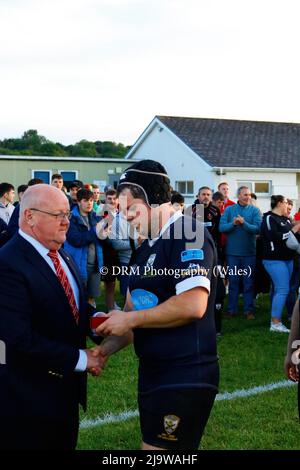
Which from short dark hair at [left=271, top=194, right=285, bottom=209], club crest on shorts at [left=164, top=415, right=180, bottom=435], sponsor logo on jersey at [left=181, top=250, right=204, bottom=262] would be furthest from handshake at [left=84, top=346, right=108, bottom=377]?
short dark hair at [left=271, top=194, right=285, bottom=209]

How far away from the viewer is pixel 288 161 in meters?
33.9

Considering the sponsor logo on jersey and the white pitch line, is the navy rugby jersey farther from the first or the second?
the white pitch line

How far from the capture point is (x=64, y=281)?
3.61 m

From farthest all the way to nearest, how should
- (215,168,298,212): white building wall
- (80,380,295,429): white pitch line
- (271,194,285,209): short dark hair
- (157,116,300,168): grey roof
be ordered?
(157,116,300,168): grey roof → (215,168,298,212): white building wall → (271,194,285,209): short dark hair → (80,380,295,429): white pitch line

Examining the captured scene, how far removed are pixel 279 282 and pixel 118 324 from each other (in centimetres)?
692

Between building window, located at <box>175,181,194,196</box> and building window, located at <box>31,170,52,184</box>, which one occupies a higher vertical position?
building window, located at <box>31,170,52,184</box>

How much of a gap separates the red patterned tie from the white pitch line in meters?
2.41

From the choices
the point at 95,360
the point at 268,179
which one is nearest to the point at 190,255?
the point at 95,360

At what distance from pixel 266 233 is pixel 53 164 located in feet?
78.4

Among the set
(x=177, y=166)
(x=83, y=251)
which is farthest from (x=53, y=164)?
(x=83, y=251)

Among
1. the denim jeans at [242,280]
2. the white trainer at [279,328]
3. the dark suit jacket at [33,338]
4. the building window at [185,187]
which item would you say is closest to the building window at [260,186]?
the building window at [185,187]

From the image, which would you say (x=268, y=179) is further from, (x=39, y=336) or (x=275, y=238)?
(x=39, y=336)

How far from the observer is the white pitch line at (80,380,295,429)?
5828 mm
